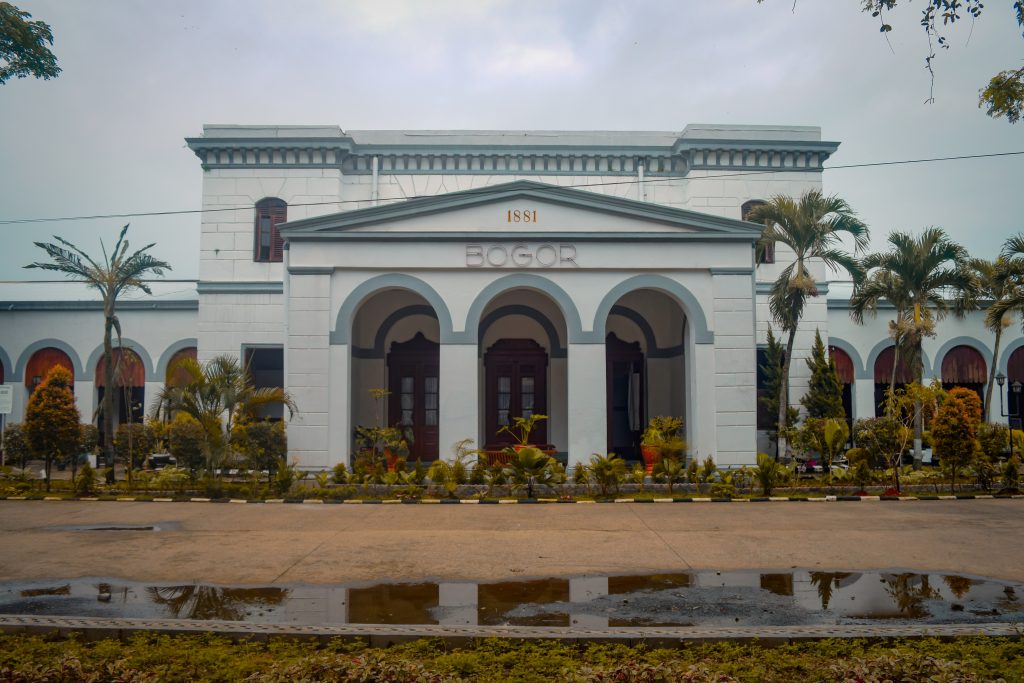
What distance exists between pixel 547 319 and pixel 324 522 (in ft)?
32.5

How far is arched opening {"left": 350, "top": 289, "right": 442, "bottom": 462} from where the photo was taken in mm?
19500

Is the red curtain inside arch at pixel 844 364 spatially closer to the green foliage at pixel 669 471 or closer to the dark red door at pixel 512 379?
the dark red door at pixel 512 379

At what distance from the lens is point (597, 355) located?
644 inches

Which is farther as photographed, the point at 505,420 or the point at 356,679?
the point at 505,420

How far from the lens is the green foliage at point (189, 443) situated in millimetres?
14703

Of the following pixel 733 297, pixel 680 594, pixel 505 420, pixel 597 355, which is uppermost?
pixel 733 297

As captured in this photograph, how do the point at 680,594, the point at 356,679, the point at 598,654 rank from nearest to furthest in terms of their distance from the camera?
the point at 356,679 < the point at 598,654 < the point at 680,594

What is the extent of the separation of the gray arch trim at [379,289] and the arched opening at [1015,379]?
17.8 metres

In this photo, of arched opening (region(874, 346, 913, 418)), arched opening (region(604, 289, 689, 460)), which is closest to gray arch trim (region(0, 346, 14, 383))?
arched opening (region(604, 289, 689, 460))

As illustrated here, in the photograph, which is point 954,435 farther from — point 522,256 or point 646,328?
point 522,256

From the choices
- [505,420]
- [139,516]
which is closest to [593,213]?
[505,420]

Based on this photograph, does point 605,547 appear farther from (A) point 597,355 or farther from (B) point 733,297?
(B) point 733,297

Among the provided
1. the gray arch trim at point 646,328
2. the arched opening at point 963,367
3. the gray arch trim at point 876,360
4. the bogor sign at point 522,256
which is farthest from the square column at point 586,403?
the arched opening at point 963,367

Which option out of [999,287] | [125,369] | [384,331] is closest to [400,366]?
[384,331]
